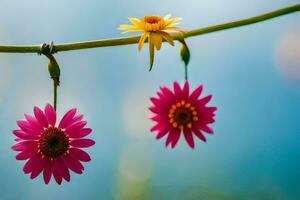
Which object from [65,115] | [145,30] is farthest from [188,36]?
[65,115]

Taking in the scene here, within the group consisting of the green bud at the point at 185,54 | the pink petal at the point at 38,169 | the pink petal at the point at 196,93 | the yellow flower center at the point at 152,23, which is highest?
the yellow flower center at the point at 152,23

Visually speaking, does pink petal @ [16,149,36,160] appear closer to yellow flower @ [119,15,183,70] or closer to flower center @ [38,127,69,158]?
flower center @ [38,127,69,158]

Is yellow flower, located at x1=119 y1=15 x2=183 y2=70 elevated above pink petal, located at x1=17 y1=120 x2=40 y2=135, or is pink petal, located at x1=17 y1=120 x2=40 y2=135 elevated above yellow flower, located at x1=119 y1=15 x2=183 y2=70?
yellow flower, located at x1=119 y1=15 x2=183 y2=70

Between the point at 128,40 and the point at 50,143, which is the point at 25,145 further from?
the point at 128,40

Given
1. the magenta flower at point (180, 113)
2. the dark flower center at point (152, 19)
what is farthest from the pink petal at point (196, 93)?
the dark flower center at point (152, 19)

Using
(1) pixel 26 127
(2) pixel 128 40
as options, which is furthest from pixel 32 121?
(2) pixel 128 40

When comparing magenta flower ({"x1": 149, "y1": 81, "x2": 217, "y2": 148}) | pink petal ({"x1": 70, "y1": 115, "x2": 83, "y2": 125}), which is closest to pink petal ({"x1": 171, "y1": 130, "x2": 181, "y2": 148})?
magenta flower ({"x1": 149, "y1": 81, "x2": 217, "y2": 148})

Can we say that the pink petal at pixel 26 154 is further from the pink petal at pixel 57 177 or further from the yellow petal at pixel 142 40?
the yellow petal at pixel 142 40
